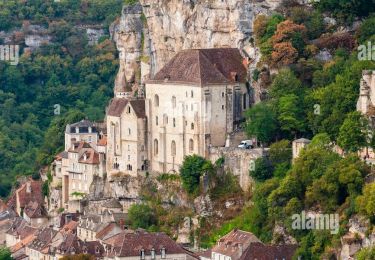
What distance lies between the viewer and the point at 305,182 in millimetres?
134250

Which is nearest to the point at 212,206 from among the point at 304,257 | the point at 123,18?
the point at 304,257

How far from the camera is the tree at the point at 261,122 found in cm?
14175

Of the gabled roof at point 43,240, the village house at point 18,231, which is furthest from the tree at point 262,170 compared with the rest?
the village house at point 18,231

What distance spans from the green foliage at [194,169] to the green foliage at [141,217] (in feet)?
12.4

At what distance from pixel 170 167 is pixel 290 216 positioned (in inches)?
621

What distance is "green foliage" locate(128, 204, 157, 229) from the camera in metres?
145

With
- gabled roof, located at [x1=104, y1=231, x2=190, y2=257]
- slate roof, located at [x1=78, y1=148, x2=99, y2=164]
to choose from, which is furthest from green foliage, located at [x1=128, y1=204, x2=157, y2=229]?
slate roof, located at [x1=78, y1=148, x2=99, y2=164]

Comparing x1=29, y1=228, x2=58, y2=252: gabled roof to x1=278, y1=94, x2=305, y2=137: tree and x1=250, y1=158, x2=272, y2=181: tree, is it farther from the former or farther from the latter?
x1=278, y1=94, x2=305, y2=137: tree

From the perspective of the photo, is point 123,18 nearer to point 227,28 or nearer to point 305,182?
point 227,28

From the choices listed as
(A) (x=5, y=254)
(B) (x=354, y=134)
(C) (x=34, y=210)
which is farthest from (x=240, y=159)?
(C) (x=34, y=210)

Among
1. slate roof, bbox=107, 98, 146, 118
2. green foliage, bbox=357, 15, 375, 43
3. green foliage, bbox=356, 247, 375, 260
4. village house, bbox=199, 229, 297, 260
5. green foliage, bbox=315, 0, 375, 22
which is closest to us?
green foliage, bbox=356, 247, 375, 260

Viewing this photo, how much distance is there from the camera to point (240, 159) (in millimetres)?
141750

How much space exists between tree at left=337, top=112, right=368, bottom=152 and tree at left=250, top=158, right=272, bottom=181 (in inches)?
298

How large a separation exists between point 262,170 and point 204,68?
932cm
